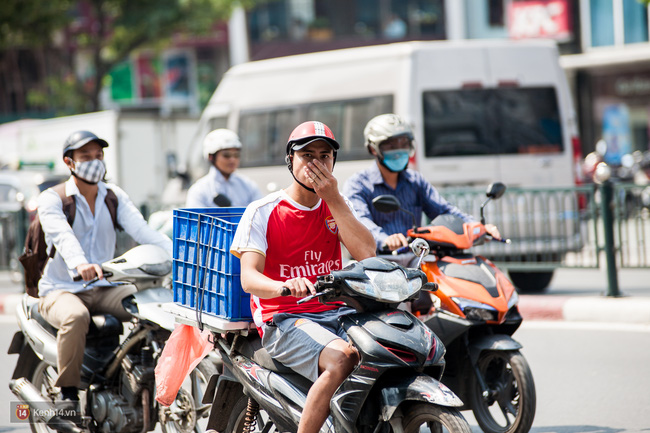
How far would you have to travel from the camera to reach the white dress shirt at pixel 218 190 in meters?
6.87

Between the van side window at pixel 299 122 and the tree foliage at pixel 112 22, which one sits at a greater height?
the tree foliage at pixel 112 22

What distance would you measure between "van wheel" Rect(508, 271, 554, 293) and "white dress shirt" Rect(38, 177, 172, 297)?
6.27m

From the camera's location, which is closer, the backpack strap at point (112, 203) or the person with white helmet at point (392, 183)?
the backpack strap at point (112, 203)

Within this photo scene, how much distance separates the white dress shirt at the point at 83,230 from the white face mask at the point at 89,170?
0.13 m

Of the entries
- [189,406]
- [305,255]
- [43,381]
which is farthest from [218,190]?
[305,255]

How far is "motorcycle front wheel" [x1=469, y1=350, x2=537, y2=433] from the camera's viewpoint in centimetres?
475

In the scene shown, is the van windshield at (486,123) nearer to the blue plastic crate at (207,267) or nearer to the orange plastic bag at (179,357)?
the blue plastic crate at (207,267)

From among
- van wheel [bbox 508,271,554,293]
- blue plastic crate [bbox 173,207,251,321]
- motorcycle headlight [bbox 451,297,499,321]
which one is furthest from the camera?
van wheel [bbox 508,271,554,293]

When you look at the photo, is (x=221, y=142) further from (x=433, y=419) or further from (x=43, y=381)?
(x=433, y=419)

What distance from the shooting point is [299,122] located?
1258cm

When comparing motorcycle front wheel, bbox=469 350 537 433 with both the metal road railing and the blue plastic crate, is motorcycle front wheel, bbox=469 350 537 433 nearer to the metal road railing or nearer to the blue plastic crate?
the blue plastic crate

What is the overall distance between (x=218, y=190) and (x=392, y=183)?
1804 millimetres

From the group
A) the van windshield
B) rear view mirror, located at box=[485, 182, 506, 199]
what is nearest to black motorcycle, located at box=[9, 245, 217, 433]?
rear view mirror, located at box=[485, 182, 506, 199]

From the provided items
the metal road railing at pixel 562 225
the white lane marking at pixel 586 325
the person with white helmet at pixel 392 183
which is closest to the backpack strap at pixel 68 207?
the person with white helmet at pixel 392 183
